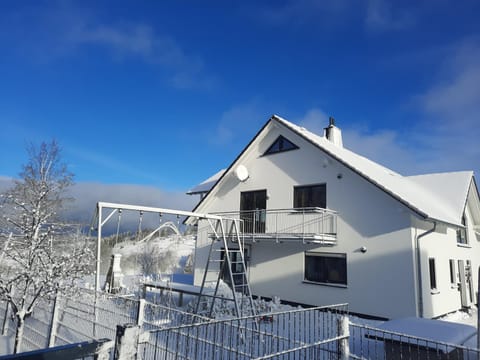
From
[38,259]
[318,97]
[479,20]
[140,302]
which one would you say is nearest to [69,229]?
[38,259]

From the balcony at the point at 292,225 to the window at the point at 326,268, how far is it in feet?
2.19

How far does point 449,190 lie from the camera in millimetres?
14859

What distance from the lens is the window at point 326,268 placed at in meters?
11.5

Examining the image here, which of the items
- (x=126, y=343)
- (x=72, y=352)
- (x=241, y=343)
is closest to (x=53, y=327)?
(x=241, y=343)

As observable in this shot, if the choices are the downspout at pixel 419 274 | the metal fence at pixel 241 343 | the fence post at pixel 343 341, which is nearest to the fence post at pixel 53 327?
the metal fence at pixel 241 343

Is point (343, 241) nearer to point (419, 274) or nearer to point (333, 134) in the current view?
point (419, 274)

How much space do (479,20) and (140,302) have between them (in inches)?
480

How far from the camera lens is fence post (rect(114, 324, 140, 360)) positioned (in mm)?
2170

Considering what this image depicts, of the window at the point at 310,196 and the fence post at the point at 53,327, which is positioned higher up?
the window at the point at 310,196

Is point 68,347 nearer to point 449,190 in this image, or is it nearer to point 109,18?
point 109,18

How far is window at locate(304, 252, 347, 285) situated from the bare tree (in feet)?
26.1

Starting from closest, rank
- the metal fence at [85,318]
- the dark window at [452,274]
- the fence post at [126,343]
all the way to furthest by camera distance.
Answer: the fence post at [126,343]
the metal fence at [85,318]
the dark window at [452,274]

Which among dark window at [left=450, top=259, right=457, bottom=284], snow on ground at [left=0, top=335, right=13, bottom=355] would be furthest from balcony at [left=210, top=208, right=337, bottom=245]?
snow on ground at [left=0, top=335, right=13, bottom=355]

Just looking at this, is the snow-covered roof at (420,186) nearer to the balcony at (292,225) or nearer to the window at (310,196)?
the window at (310,196)
